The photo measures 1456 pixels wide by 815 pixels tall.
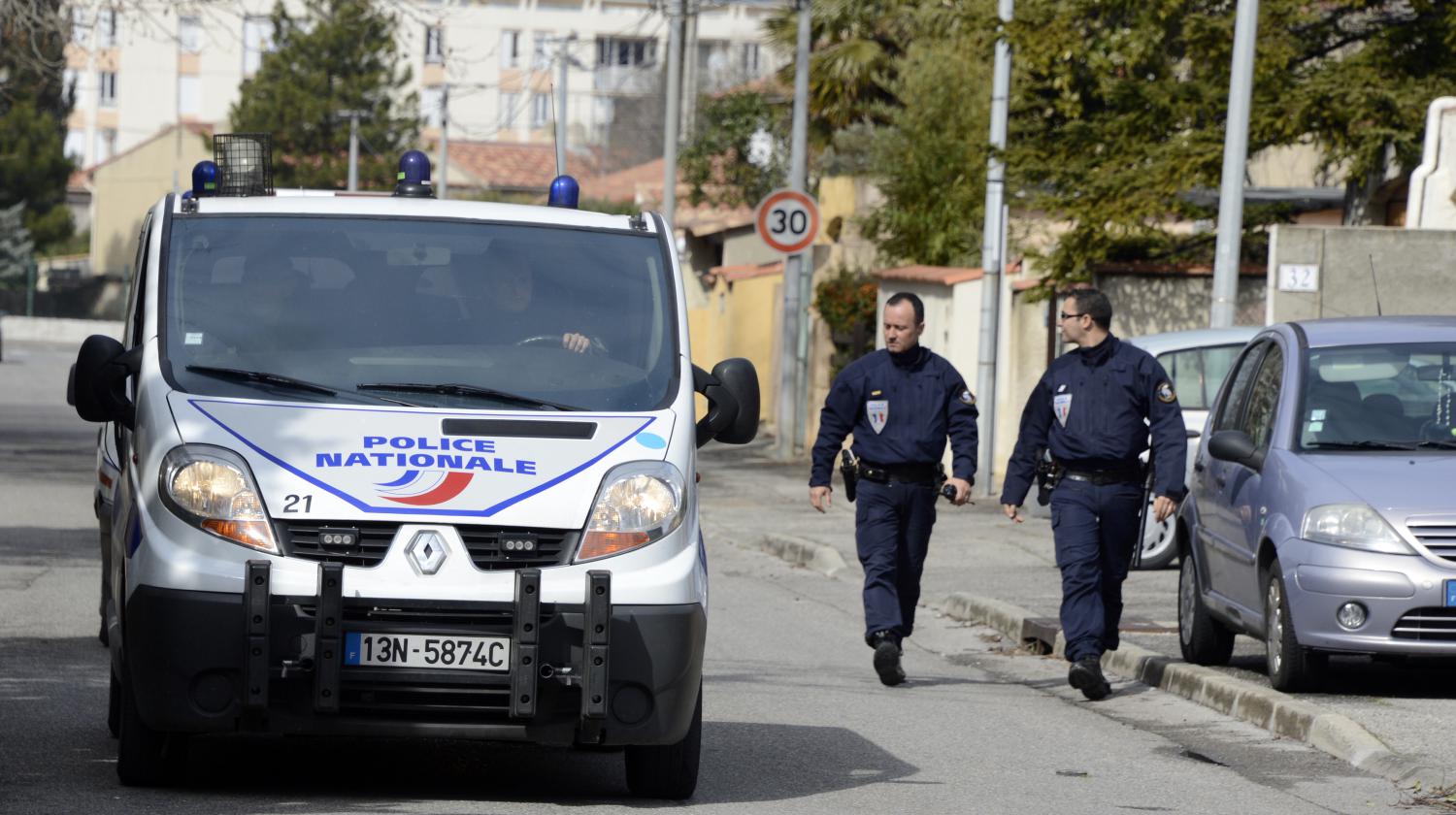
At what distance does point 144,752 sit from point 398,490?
3.94ft

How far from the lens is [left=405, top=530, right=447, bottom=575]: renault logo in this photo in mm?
6621

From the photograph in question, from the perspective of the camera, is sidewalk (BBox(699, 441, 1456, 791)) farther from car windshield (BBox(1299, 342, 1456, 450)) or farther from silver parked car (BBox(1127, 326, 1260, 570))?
car windshield (BBox(1299, 342, 1456, 450))

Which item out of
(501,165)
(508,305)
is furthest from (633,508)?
(501,165)

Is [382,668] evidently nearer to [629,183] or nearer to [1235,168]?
[1235,168]

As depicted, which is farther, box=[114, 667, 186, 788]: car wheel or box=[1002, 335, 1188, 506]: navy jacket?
box=[1002, 335, 1188, 506]: navy jacket

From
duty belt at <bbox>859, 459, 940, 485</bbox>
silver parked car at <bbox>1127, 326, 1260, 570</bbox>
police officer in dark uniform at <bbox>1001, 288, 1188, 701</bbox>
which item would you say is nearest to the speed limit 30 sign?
silver parked car at <bbox>1127, 326, 1260, 570</bbox>

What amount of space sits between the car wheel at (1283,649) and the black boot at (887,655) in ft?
5.45

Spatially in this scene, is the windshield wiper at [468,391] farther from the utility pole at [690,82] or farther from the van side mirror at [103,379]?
the utility pole at [690,82]

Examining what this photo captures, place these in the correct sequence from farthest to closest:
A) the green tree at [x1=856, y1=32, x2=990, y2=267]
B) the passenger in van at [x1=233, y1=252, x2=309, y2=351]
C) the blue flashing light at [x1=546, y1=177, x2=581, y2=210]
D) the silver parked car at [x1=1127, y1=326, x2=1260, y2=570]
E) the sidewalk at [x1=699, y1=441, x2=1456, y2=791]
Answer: the green tree at [x1=856, y1=32, x2=990, y2=267] < the silver parked car at [x1=1127, y1=326, x2=1260, y2=570] < the sidewalk at [x1=699, y1=441, x2=1456, y2=791] < the blue flashing light at [x1=546, y1=177, x2=581, y2=210] < the passenger in van at [x1=233, y1=252, x2=309, y2=351]

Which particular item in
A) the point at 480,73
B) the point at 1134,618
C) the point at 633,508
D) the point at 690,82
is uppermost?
the point at 480,73

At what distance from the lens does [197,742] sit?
26.7 ft

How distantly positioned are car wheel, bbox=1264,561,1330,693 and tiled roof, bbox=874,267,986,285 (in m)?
12.2

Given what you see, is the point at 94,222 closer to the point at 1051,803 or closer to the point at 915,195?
the point at 915,195

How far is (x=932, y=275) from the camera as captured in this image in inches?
963
